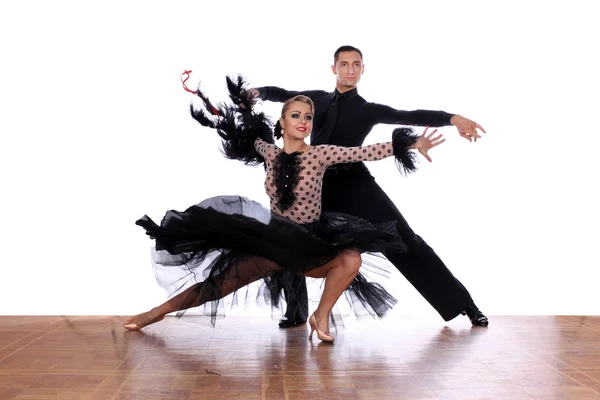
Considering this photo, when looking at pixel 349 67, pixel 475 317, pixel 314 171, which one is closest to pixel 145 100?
pixel 349 67

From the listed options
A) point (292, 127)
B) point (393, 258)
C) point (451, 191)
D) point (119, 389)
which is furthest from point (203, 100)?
point (451, 191)

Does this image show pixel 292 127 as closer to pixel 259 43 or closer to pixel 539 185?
pixel 259 43

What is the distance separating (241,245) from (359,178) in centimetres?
95

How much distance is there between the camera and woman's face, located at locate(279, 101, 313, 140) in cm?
473

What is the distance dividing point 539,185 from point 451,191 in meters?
0.71

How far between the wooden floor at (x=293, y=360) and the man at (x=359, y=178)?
0.21 meters

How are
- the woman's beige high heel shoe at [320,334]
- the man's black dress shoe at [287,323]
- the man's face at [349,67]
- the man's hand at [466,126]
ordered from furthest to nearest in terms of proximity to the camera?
1. the man's black dress shoe at [287,323]
2. the man's face at [349,67]
3. the man's hand at [466,126]
4. the woman's beige high heel shoe at [320,334]

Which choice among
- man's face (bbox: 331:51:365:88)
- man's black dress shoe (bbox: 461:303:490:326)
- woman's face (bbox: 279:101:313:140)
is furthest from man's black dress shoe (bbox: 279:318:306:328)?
man's face (bbox: 331:51:365:88)

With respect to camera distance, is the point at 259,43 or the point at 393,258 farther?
the point at 259,43

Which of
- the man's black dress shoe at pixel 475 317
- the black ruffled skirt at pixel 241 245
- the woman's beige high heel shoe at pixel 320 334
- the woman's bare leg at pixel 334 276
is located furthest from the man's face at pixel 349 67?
the man's black dress shoe at pixel 475 317

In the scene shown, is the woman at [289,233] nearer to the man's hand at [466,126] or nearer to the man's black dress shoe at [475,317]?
the man's hand at [466,126]

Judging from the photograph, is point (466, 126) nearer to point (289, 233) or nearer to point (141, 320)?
point (289, 233)

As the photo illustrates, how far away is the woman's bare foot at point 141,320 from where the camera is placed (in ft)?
16.1

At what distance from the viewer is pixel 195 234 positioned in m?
4.56
